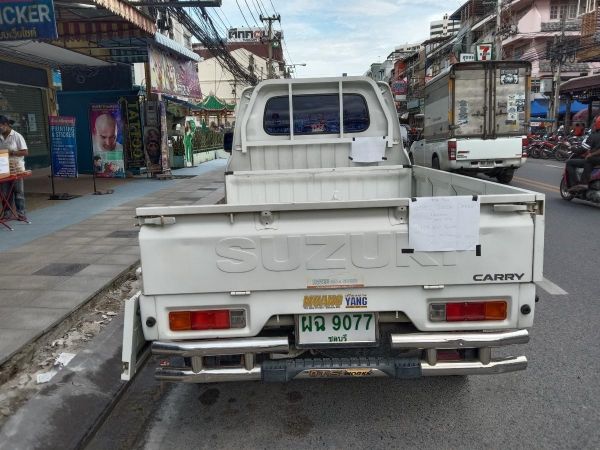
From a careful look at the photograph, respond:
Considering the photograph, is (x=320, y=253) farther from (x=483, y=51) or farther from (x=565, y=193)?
(x=483, y=51)

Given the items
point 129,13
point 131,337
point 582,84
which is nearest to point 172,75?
point 129,13

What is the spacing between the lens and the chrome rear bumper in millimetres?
2770

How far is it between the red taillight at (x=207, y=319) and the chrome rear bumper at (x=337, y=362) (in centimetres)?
8

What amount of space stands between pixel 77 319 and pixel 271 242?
113 inches

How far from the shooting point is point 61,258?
6.58 meters

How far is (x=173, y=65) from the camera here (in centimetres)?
1667

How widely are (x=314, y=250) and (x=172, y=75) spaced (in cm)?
1536

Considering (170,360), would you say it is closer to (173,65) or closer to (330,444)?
(330,444)

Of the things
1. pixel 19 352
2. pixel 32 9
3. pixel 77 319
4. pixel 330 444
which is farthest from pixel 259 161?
pixel 32 9

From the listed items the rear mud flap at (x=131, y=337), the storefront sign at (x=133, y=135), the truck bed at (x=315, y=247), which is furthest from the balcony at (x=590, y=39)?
the rear mud flap at (x=131, y=337)

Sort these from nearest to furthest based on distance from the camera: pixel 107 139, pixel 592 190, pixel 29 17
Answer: pixel 29 17 → pixel 592 190 → pixel 107 139

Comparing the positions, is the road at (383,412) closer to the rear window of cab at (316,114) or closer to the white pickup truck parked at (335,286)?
the white pickup truck parked at (335,286)

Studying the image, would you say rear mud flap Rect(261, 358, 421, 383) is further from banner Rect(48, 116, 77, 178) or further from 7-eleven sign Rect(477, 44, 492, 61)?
7-eleven sign Rect(477, 44, 492, 61)

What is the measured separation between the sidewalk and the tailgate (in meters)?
1.96
